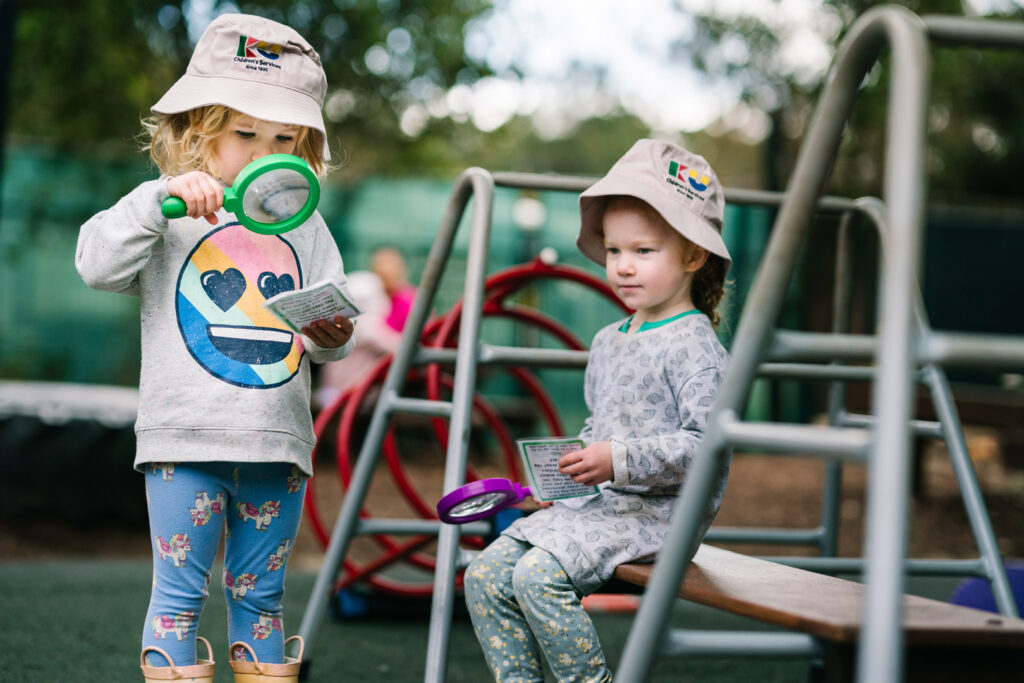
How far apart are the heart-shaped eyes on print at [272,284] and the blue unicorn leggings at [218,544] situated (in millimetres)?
315

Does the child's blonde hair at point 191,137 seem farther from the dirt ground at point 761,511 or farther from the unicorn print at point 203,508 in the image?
the dirt ground at point 761,511

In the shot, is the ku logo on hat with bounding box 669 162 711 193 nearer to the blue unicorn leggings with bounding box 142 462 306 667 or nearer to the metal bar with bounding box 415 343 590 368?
the metal bar with bounding box 415 343 590 368

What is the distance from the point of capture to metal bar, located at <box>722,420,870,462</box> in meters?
1.21

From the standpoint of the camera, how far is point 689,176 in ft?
6.68

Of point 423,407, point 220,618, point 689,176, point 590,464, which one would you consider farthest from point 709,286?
point 220,618

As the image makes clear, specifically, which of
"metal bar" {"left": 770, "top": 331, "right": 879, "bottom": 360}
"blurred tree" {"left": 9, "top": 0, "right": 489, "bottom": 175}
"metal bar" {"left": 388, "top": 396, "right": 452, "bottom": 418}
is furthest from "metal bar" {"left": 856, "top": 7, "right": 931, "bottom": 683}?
"blurred tree" {"left": 9, "top": 0, "right": 489, "bottom": 175}

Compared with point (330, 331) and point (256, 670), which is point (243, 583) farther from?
point (330, 331)

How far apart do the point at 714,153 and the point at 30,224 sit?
873 inches

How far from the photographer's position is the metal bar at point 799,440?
121 cm

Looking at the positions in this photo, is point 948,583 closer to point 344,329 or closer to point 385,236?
point 344,329

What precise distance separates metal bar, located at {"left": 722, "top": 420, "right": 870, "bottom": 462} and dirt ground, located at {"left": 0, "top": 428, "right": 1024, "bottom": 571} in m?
2.49

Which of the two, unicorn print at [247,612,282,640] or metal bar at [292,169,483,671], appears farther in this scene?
metal bar at [292,169,483,671]

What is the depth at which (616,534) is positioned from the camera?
190 centimetres

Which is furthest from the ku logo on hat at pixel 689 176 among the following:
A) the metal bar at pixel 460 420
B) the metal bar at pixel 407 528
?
the metal bar at pixel 407 528
